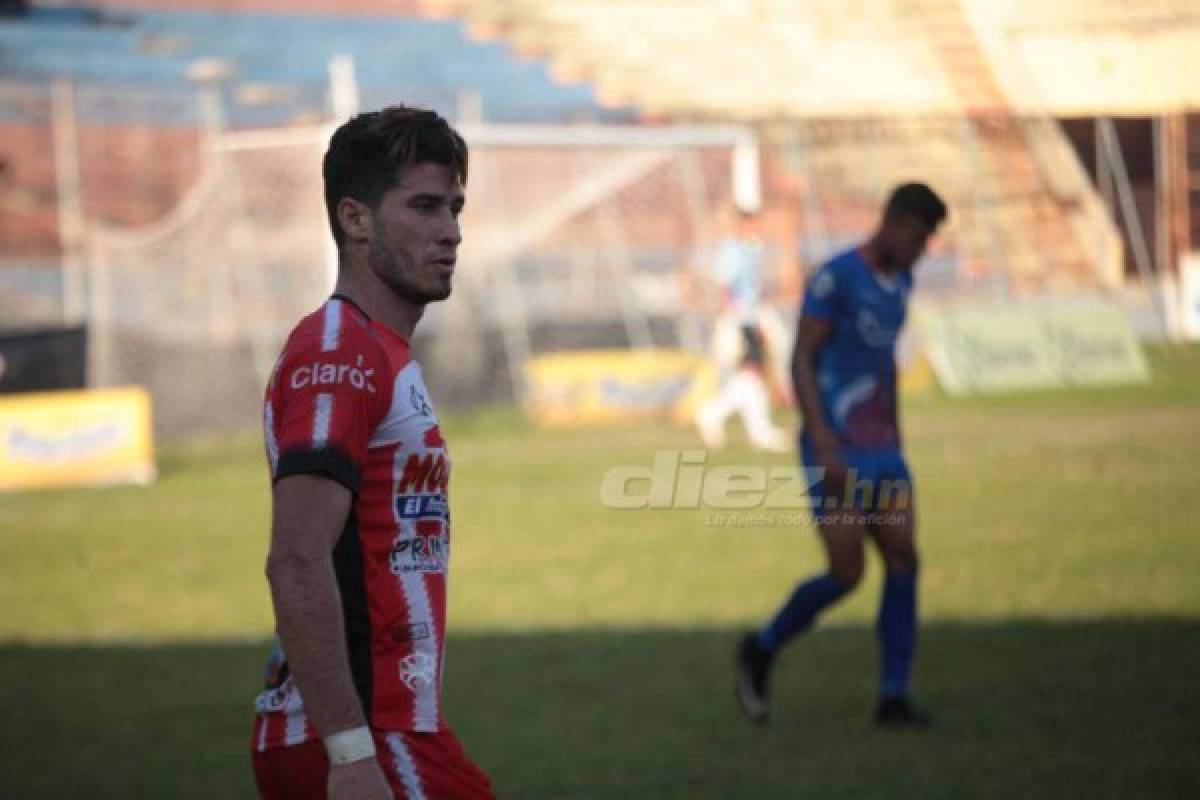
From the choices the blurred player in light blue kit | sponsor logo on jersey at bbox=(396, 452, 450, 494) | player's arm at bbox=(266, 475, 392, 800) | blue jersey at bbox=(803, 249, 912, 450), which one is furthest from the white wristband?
the blurred player in light blue kit

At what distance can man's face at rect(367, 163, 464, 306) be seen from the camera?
356 cm

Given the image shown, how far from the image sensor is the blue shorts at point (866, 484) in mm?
8133

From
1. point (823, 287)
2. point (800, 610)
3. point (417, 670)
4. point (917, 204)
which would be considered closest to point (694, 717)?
point (800, 610)

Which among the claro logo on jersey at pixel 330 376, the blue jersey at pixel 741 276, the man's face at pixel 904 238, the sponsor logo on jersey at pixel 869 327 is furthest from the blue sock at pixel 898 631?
the blue jersey at pixel 741 276

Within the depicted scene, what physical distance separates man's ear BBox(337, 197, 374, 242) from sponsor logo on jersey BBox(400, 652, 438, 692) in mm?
829

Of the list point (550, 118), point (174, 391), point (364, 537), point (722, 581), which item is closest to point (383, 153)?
point (364, 537)

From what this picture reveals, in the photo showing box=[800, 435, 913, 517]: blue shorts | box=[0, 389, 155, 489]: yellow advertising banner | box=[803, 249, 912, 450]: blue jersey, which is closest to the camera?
box=[800, 435, 913, 517]: blue shorts

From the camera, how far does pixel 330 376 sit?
334 centimetres

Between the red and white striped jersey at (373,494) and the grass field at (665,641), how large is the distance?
3736 mm

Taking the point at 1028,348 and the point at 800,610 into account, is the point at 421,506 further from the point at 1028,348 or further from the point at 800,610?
the point at 1028,348

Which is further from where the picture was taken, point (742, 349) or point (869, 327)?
point (742, 349)

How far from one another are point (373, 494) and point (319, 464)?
230 mm

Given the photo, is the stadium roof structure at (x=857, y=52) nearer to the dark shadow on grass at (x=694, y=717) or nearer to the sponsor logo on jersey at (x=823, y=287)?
the dark shadow on grass at (x=694, y=717)

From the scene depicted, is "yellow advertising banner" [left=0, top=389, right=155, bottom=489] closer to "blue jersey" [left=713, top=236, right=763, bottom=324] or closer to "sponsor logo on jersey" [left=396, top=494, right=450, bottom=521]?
"blue jersey" [left=713, top=236, right=763, bottom=324]
